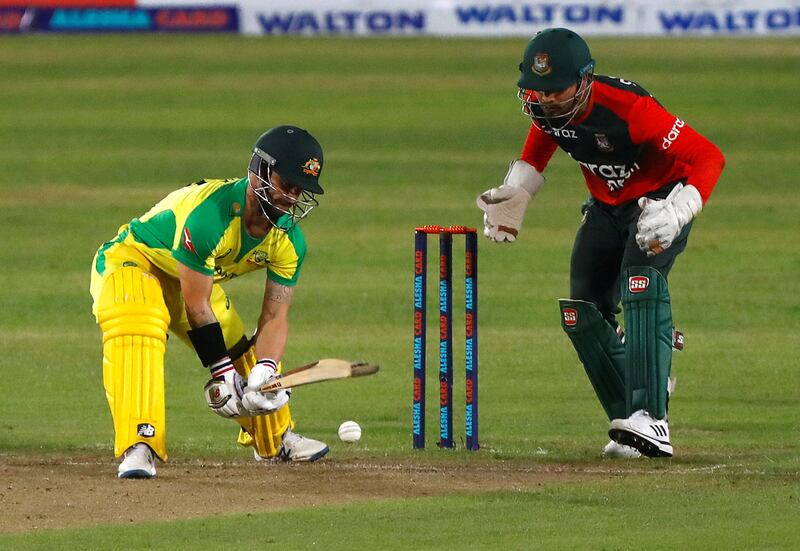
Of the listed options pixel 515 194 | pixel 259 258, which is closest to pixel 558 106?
pixel 515 194

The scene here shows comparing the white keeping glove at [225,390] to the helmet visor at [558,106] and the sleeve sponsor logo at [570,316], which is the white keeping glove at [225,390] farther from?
the helmet visor at [558,106]

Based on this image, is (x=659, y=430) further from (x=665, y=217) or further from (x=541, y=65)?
(x=541, y=65)

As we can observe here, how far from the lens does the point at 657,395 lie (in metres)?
7.59

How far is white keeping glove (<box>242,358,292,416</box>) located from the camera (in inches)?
287

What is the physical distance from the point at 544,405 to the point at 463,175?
392 inches

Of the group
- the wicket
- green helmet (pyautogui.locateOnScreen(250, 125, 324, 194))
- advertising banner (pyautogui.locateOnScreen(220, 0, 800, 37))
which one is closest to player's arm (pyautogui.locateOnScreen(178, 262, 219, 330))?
green helmet (pyautogui.locateOnScreen(250, 125, 324, 194))

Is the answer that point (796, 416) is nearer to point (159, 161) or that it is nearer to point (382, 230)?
point (382, 230)

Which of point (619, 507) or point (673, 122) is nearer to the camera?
point (619, 507)

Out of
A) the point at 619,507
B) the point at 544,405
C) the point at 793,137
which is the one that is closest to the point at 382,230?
the point at 544,405

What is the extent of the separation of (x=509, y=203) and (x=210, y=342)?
1.60 m

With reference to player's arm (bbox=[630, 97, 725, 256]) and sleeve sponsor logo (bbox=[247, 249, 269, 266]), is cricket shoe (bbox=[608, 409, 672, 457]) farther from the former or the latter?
sleeve sponsor logo (bbox=[247, 249, 269, 266])

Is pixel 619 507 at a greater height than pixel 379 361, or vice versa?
pixel 379 361

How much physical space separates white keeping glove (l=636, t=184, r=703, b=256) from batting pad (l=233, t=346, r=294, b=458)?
5.51ft

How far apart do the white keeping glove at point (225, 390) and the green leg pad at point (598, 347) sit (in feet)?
4.88
